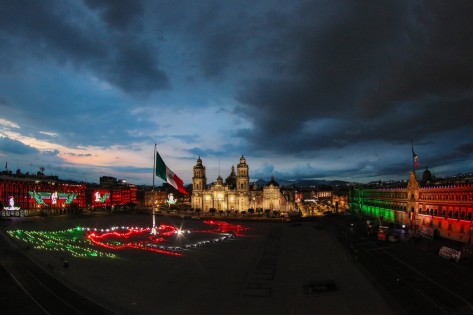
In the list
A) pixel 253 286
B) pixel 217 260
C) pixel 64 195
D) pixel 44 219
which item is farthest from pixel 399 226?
pixel 64 195

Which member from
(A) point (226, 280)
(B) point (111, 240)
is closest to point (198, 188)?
(B) point (111, 240)

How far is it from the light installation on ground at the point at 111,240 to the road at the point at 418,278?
24.1 meters

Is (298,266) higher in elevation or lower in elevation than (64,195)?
lower

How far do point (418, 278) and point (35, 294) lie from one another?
34532mm

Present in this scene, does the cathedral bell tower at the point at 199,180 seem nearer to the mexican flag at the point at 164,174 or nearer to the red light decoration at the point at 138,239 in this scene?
the red light decoration at the point at 138,239

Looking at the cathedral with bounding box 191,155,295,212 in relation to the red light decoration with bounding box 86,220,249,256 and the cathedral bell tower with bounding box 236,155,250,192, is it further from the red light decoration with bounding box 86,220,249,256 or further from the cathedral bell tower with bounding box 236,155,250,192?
the red light decoration with bounding box 86,220,249,256

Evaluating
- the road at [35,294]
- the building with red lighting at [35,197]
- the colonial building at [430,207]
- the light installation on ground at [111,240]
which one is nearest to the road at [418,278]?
the colonial building at [430,207]

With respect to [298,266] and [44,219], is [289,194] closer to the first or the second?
[44,219]

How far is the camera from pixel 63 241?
51875 millimetres

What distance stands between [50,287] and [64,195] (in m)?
113

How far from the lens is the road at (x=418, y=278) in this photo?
25453 millimetres

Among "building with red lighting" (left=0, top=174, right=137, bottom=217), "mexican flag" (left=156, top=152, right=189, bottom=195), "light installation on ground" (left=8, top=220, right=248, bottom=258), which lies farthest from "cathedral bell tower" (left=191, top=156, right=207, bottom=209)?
"mexican flag" (left=156, top=152, right=189, bottom=195)

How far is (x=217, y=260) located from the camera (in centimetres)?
3981

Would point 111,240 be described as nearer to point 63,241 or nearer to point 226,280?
point 63,241
